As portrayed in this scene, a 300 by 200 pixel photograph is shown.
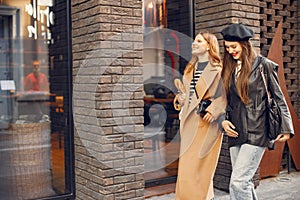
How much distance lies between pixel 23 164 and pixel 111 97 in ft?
4.53

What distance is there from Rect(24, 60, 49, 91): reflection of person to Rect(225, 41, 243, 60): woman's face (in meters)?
2.46

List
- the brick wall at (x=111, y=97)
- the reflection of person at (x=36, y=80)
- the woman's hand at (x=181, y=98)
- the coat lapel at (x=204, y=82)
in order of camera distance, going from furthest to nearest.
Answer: the reflection of person at (x=36, y=80)
the brick wall at (x=111, y=97)
the woman's hand at (x=181, y=98)
the coat lapel at (x=204, y=82)

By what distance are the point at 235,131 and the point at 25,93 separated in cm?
278

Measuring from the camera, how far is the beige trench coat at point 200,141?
377cm

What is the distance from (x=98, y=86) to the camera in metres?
4.11

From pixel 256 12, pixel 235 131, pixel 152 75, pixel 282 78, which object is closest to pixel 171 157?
pixel 152 75

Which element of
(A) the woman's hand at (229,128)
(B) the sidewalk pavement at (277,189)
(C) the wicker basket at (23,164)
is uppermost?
(A) the woman's hand at (229,128)

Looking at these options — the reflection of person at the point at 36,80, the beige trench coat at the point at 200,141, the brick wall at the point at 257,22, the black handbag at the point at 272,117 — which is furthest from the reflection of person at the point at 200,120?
the reflection of person at the point at 36,80

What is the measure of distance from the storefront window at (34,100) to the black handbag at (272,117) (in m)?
2.18

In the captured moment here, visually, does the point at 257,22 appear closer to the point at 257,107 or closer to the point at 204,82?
the point at 204,82

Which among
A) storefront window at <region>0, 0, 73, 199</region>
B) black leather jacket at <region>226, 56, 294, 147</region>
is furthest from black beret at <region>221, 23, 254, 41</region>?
storefront window at <region>0, 0, 73, 199</region>

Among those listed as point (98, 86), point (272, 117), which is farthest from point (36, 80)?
point (272, 117)

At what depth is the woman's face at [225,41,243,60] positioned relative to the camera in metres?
3.54

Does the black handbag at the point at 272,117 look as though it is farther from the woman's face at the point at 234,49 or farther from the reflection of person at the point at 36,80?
the reflection of person at the point at 36,80
